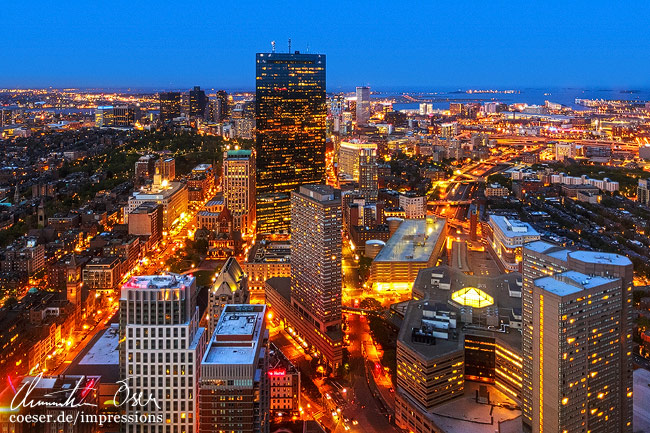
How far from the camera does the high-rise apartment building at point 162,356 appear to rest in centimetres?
1809

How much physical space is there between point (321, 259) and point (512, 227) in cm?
1798

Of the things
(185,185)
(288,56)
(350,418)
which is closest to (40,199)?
(185,185)

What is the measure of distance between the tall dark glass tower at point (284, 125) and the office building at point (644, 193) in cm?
3092

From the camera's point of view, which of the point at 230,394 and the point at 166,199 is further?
the point at 166,199

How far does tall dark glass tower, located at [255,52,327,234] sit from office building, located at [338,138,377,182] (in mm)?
15925

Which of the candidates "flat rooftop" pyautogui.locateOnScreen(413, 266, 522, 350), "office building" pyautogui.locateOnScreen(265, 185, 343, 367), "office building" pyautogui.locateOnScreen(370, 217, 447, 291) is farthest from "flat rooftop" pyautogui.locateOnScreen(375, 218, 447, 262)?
"office building" pyautogui.locateOnScreen(265, 185, 343, 367)

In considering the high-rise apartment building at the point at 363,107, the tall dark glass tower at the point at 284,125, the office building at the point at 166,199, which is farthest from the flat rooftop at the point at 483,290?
the high-rise apartment building at the point at 363,107

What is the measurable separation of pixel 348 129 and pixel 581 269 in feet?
256

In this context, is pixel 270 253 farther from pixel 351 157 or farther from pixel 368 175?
pixel 351 157

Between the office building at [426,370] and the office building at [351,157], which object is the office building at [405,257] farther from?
the office building at [351,157]

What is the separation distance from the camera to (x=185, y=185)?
55875 millimetres

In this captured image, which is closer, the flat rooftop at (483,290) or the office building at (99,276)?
the flat rooftop at (483,290)

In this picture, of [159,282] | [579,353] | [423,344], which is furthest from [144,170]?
[579,353]

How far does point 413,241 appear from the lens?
39.5 m
